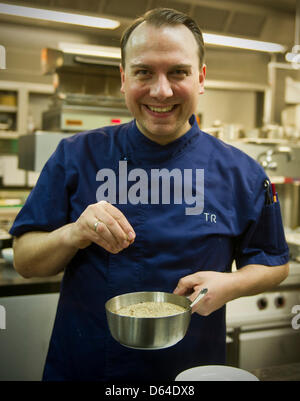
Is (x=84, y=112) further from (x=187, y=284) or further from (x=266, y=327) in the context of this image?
(x=266, y=327)

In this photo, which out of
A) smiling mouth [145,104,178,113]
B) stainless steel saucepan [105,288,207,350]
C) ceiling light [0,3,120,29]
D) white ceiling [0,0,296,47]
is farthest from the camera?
white ceiling [0,0,296,47]

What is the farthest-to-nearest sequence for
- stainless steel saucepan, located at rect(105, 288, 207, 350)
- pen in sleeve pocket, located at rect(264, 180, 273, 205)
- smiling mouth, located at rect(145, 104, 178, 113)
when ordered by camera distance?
1. pen in sleeve pocket, located at rect(264, 180, 273, 205)
2. smiling mouth, located at rect(145, 104, 178, 113)
3. stainless steel saucepan, located at rect(105, 288, 207, 350)

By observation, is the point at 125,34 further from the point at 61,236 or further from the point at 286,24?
the point at 286,24

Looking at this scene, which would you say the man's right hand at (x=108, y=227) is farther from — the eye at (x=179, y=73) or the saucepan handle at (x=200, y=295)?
the eye at (x=179, y=73)

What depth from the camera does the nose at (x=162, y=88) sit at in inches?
31.4

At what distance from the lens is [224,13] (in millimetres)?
3000

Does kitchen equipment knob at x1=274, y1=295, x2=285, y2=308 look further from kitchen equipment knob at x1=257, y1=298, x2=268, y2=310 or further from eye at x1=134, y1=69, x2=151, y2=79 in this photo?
eye at x1=134, y1=69, x2=151, y2=79

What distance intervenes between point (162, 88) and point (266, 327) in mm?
1539

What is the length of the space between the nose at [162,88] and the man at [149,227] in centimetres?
3

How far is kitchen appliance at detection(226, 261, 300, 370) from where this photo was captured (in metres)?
1.90

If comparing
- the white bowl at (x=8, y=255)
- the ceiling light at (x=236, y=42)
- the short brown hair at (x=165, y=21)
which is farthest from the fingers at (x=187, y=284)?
the ceiling light at (x=236, y=42)

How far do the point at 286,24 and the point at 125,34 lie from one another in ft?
→ 9.57

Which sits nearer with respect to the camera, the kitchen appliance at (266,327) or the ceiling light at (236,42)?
the kitchen appliance at (266,327)

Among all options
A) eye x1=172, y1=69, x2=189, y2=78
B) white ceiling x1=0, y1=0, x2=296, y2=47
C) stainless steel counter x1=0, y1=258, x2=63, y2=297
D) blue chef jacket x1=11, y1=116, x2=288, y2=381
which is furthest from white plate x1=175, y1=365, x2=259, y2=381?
white ceiling x1=0, y1=0, x2=296, y2=47
